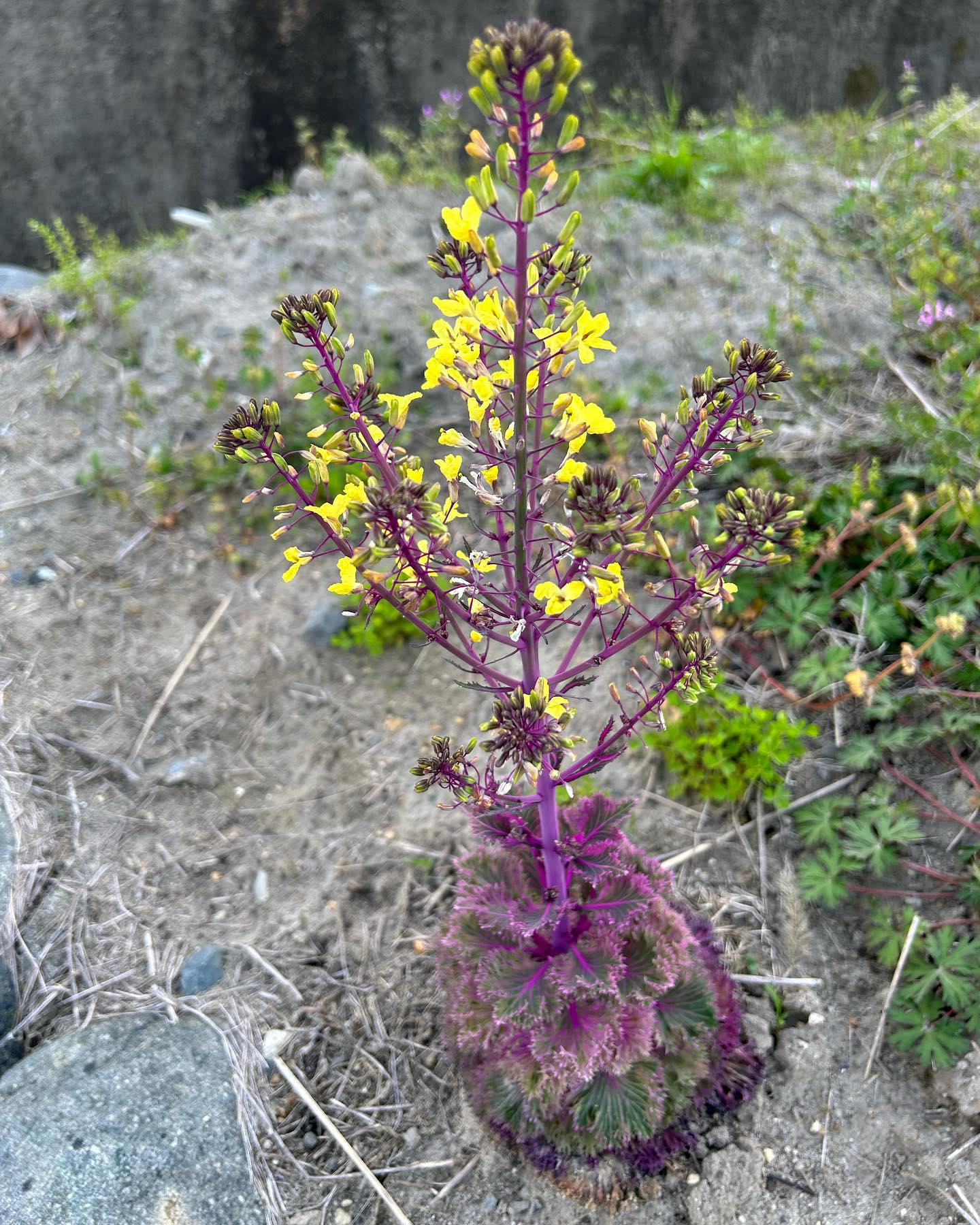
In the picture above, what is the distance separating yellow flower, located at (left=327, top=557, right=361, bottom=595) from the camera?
1.39m

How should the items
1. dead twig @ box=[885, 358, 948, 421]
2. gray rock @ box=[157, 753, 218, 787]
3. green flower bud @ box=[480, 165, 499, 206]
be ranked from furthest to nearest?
dead twig @ box=[885, 358, 948, 421] < gray rock @ box=[157, 753, 218, 787] < green flower bud @ box=[480, 165, 499, 206]

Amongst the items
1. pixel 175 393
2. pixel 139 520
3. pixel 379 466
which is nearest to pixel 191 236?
pixel 175 393

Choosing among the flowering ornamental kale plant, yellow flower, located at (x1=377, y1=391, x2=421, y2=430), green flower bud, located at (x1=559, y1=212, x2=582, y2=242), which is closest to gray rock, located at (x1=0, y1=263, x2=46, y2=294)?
the flowering ornamental kale plant

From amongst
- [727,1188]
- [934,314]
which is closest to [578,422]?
[727,1188]

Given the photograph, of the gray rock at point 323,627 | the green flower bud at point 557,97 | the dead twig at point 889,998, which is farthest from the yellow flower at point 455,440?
the gray rock at point 323,627

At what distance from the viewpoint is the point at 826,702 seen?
2.80m

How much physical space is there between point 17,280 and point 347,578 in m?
5.16

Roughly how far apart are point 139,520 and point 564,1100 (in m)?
2.96

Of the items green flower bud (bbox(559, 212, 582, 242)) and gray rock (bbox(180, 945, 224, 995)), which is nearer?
green flower bud (bbox(559, 212, 582, 242))

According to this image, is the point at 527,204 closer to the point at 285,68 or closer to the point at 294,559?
the point at 294,559

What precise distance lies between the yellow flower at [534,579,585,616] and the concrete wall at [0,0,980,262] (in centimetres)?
633

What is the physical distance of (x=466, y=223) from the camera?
136 centimetres

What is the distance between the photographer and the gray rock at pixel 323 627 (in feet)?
11.0

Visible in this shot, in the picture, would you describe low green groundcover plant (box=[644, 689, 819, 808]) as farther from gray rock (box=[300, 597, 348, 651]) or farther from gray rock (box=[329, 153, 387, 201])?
gray rock (box=[329, 153, 387, 201])
